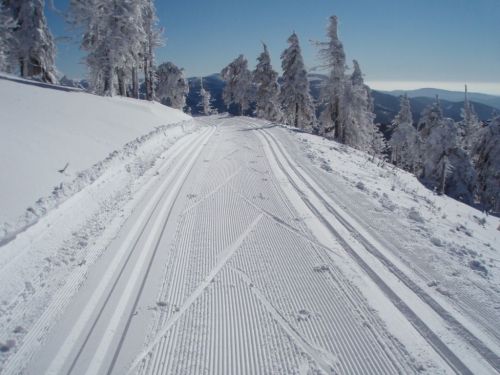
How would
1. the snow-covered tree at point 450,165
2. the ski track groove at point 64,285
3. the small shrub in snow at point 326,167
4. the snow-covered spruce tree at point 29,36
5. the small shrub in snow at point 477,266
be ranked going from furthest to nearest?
1. the snow-covered tree at point 450,165
2. the snow-covered spruce tree at point 29,36
3. the small shrub in snow at point 326,167
4. the small shrub in snow at point 477,266
5. the ski track groove at point 64,285

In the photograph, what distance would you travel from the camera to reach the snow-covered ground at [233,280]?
286 cm

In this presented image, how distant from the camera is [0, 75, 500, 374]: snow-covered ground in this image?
2.86 meters

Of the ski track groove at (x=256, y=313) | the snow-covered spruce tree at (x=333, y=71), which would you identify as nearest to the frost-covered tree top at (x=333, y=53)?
the snow-covered spruce tree at (x=333, y=71)

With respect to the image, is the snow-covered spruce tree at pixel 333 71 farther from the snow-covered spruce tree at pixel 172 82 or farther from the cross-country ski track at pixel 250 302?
the snow-covered spruce tree at pixel 172 82

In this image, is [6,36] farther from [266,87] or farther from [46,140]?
[266,87]

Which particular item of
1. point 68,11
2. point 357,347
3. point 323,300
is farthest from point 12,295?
point 68,11

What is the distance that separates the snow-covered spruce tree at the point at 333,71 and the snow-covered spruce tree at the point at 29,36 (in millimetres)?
23274

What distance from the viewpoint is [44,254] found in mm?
4199

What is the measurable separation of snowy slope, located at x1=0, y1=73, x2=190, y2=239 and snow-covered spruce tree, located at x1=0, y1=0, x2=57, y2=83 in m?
15.9

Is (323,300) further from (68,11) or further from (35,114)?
(68,11)

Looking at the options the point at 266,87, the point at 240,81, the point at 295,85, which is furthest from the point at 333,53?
the point at 240,81

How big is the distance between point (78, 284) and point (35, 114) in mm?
7598

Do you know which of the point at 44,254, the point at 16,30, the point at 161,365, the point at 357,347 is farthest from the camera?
the point at 16,30

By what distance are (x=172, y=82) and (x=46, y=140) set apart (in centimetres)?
3623
